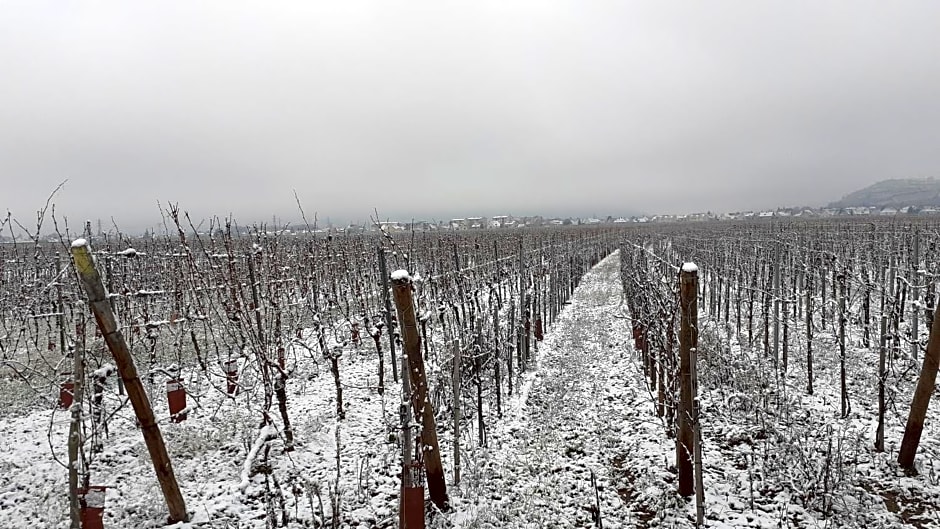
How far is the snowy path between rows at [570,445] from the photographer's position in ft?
14.3

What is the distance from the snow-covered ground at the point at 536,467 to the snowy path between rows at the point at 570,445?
0.02m

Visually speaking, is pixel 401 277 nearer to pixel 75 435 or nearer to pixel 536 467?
pixel 75 435

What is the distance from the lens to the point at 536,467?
5203mm

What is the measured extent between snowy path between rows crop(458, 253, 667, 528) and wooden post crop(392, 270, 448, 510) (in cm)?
42

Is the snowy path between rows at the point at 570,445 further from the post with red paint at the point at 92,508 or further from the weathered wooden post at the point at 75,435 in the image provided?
the post with red paint at the point at 92,508

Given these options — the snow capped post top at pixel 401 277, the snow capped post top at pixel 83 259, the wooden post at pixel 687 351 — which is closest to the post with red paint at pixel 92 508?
the snow capped post top at pixel 83 259

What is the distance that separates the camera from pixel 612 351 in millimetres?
10047

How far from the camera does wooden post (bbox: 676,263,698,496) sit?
387 cm

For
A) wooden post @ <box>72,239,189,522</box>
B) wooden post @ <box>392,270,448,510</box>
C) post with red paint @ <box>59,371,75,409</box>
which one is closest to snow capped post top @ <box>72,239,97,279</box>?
wooden post @ <box>72,239,189,522</box>

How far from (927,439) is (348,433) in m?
7.00

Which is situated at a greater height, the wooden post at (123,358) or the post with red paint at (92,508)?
the wooden post at (123,358)

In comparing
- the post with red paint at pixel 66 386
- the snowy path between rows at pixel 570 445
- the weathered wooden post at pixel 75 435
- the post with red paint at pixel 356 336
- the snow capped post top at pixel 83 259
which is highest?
the snow capped post top at pixel 83 259

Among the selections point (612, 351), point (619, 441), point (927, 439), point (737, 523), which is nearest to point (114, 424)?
point (619, 441)

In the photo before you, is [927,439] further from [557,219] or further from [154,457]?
[557,219]
